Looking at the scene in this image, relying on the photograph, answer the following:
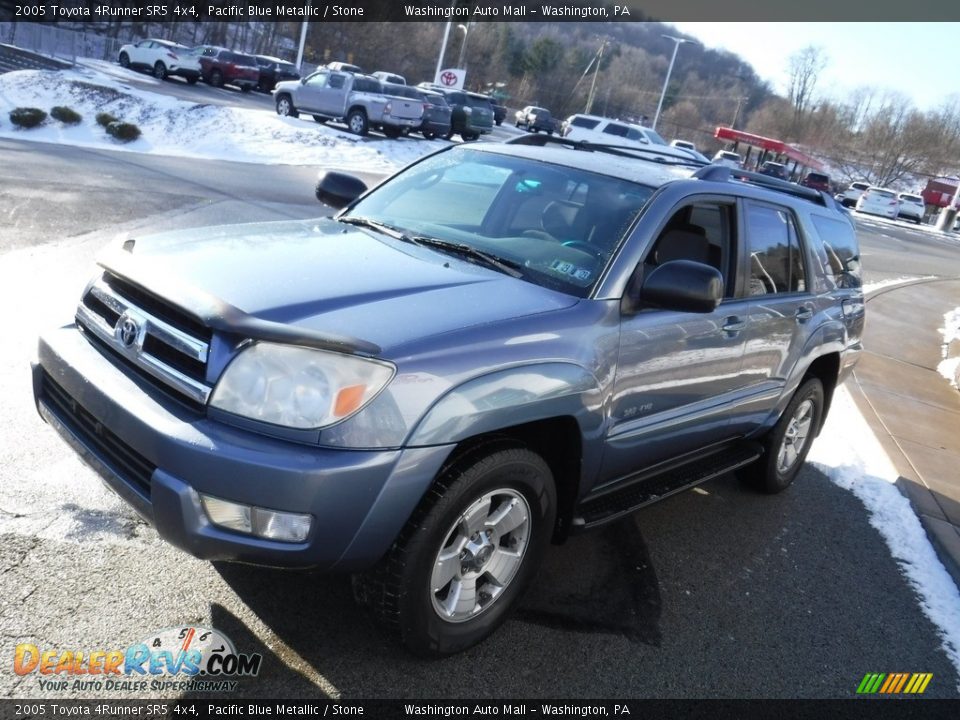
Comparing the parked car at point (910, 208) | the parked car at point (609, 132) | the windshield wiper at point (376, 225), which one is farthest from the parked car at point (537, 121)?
the windshield wiper at point (376, 225)

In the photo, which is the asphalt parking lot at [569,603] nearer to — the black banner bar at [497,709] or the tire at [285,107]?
the black banner bar at [497,709]

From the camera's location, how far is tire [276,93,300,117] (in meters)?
27.6

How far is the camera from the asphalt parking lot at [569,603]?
2.96 meters

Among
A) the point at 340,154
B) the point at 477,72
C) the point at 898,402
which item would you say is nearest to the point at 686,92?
the point at 477,72

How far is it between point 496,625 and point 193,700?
3.71 ft

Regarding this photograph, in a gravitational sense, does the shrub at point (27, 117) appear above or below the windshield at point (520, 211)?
below

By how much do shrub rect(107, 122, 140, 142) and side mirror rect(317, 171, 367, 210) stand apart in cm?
1502

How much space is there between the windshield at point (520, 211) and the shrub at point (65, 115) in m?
A: 16.5

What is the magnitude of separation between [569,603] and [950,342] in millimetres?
10791

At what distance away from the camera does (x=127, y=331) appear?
294cm

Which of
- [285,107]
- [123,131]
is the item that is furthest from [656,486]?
[285,107]

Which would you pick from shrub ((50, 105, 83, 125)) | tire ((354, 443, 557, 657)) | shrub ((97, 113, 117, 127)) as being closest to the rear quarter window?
tire ((354, 443, 557, 657))

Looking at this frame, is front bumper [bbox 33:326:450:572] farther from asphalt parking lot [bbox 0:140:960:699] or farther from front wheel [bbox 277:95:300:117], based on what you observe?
front wheel [bbox 277:95:300:117]

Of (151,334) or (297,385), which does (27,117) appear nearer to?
(151,334)
